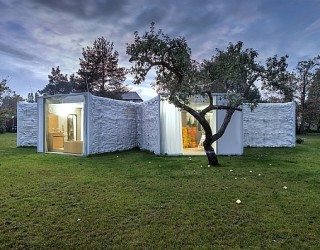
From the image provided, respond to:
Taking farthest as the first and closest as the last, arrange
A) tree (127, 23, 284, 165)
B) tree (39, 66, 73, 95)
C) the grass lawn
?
tree (39, 66, 73, 95)
tree (127, 23, 284, 165)
the grass lawn

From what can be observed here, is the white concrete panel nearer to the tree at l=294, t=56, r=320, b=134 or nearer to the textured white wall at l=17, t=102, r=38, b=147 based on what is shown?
the textured white wall at l=17, t=102, r=38, b=147

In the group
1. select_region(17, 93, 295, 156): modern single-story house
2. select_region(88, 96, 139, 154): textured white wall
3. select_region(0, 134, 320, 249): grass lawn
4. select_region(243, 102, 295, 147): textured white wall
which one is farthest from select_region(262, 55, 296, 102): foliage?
select_region(88, 96, 139, 154): textured white wall

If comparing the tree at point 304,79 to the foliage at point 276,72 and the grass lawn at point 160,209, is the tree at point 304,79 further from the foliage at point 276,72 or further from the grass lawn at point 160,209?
the grass lawn at point 160,209

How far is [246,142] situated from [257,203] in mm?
10211

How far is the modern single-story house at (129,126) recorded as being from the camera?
10469 mm

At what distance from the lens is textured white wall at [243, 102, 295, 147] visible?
14.2m

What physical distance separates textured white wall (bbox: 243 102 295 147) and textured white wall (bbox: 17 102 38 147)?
1169 cm

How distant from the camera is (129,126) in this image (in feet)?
42.7

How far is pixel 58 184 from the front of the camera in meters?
5.74

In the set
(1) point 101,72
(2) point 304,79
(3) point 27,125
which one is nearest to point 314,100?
(2) point 304,79

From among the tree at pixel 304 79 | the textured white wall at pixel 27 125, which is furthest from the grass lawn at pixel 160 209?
the tree at pixel 304 79

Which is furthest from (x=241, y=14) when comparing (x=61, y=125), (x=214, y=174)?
(x=61, y=125)

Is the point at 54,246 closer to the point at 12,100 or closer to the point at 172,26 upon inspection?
the point at 172,26

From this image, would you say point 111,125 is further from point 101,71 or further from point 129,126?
point 101,71
